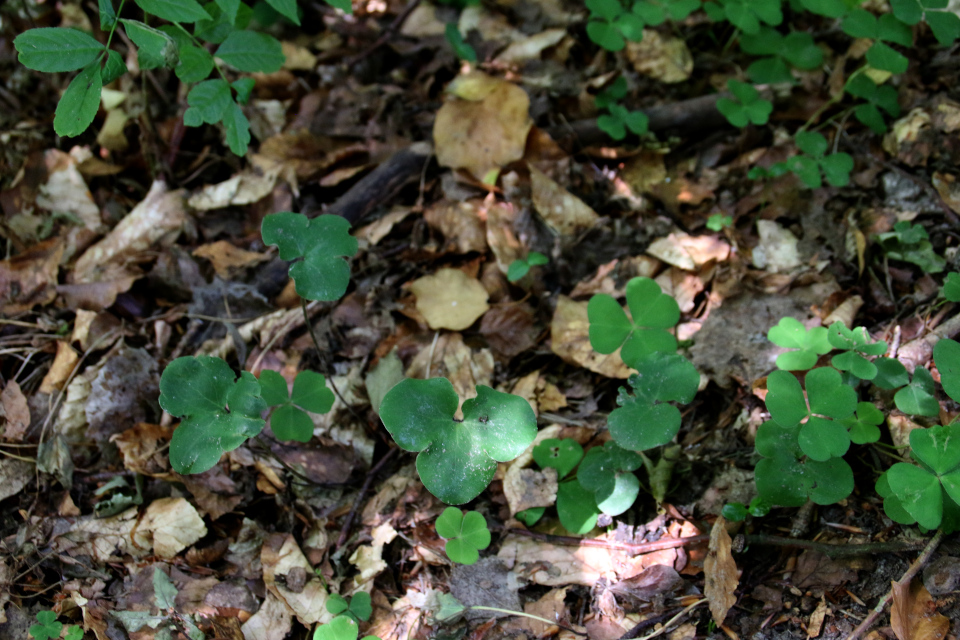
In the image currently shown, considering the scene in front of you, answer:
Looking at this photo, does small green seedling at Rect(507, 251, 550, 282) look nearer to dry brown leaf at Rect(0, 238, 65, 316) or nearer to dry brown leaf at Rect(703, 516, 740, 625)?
dry brown leaf at Rect(703, 516, 740, 625)

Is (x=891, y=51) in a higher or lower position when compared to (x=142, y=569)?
higher

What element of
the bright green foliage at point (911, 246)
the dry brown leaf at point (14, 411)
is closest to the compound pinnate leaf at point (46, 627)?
the dry brown leaf at point (14, 411)

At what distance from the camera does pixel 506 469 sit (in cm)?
213

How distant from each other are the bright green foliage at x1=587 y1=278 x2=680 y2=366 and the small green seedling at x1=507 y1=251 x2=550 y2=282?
468mm

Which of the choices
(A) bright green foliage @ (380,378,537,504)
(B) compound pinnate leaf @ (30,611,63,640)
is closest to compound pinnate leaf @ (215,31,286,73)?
(A) bright green foliage @ (380,378,537,504)

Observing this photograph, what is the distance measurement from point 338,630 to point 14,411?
5.14 feet

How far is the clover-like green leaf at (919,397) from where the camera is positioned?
68.0 inches

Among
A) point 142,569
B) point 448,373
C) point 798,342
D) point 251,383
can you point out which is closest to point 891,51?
point 798,342

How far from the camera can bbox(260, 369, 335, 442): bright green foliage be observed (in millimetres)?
2033

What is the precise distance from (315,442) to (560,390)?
0.98 meters

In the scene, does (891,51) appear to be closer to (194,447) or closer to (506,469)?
(506,469)

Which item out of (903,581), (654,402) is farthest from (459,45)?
(903,581)

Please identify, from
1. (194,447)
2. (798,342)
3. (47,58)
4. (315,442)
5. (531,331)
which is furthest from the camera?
(531,331)

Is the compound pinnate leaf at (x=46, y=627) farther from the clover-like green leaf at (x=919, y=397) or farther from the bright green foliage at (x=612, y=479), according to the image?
the clover-like green leaf at (x=919, y=397)
